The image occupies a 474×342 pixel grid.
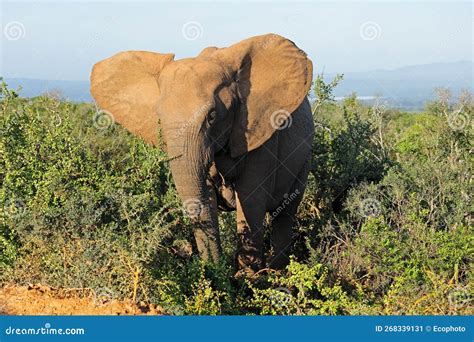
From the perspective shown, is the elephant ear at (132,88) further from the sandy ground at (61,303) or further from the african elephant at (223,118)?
the sandy ground at (61,303)

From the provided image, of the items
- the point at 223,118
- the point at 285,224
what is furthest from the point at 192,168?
the point at 285,224

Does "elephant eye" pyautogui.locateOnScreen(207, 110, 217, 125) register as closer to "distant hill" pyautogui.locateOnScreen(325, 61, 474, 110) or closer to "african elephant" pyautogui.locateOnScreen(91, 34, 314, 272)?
"african elephant" pyautogui.locateOnScreen(91, 34, 314, 272)

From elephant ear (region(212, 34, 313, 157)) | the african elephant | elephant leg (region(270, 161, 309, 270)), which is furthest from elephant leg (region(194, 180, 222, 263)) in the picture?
elephant leg (region(270, 161, 309, 270))

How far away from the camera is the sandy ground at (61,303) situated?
5.18 metres

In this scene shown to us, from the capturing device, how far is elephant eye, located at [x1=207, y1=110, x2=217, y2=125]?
575cm

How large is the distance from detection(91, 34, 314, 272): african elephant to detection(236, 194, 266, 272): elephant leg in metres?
0.01

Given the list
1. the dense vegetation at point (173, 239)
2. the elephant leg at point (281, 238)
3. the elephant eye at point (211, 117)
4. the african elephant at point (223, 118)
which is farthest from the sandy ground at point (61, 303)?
the elephant leg at point (281, 238)

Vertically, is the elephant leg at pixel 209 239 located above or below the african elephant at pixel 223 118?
below

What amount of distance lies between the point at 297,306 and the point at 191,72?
247cm

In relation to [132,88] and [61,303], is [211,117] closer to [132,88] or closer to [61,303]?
[132,88]

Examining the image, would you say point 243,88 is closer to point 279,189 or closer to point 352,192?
point 279,189

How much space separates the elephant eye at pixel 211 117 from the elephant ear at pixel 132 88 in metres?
0.78

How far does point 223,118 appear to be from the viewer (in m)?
6.02

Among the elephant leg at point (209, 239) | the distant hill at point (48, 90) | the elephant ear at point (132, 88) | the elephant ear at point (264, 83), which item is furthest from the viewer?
the distant hill at point (48, 90)
